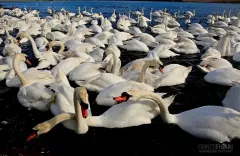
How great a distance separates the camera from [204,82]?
35.8 feet

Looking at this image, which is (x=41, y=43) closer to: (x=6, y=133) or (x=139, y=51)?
(x=139, y=51)

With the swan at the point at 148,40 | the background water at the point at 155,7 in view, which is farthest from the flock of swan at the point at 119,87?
the background water at the point at 155,7

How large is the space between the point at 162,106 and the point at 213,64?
5.45 meters

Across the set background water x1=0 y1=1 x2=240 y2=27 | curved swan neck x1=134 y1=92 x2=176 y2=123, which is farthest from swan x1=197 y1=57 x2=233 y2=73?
background water x1=0 y1=1 x2=240 y2=27

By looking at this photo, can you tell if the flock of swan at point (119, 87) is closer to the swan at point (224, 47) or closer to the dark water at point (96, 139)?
the swan at point (224, 47)

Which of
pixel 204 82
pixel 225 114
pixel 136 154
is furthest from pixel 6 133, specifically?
pixel 204 82

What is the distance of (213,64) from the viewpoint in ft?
→ 38.8

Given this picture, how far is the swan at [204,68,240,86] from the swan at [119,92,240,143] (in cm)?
329

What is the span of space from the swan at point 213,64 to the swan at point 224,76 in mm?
1205

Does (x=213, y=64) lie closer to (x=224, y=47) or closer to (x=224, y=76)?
(x=224, y=76)

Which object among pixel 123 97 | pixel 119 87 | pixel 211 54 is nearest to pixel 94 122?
pixel 123 97

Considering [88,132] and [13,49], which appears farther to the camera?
[13,49]

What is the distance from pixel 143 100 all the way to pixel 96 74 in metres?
3.62

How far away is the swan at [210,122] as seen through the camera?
662 centimetres
